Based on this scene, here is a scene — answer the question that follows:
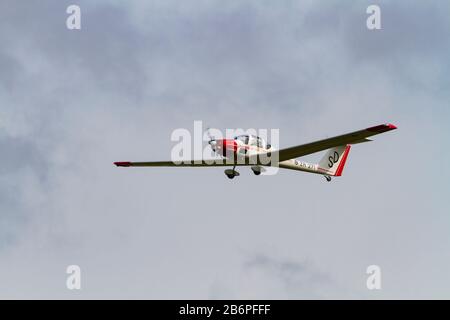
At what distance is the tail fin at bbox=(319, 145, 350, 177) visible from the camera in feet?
163

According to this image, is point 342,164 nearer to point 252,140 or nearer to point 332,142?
point 252,140

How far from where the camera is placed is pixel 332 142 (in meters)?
39.3

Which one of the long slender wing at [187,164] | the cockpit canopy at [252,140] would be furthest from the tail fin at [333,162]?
the long slender wing at [187,164]

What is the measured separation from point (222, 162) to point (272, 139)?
10.9 feet

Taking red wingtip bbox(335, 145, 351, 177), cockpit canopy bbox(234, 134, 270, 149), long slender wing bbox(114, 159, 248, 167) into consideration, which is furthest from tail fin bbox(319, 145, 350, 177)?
long slender wing bbox(114, 159, 248, 167)

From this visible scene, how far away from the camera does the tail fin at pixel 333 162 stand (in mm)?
49531

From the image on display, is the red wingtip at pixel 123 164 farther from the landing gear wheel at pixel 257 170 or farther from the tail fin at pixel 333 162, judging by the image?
the tail fin at pixel 333 162

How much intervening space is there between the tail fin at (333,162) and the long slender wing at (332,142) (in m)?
7.25

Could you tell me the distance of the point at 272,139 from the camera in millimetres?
44188

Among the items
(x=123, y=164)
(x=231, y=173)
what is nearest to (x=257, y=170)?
(x=231, y=173)

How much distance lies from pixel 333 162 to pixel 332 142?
10837 millimetres

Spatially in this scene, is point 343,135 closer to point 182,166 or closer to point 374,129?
point 374,129
